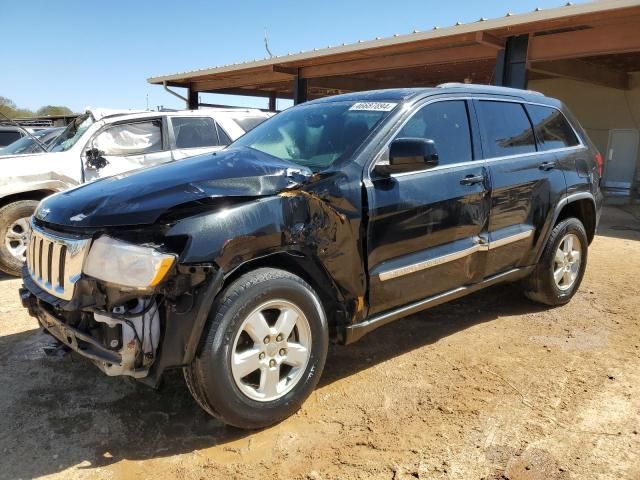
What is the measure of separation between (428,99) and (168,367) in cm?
248

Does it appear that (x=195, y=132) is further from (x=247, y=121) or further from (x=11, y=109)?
(x=11, y=109)

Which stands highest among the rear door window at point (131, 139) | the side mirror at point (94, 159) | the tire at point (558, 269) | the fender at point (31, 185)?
the rear door window at point (131, 139)

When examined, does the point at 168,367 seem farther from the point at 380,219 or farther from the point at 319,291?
the point at 380,219

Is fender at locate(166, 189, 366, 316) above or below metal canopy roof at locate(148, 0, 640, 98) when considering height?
below

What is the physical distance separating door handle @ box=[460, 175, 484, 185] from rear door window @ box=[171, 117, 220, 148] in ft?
14.0

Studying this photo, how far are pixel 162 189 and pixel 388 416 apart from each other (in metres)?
1.80

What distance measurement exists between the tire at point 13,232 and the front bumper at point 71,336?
3.23 meters

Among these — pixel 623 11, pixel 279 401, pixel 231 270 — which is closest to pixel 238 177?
pixel 231 270

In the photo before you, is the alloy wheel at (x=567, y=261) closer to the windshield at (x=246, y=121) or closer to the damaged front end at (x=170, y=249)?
the damaged front end at (x=170, y=249)

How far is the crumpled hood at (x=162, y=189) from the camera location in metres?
2.63

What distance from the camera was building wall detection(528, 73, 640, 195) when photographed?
48.3 feet

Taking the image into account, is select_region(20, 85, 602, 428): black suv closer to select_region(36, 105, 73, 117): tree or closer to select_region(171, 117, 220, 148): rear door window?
select_region(171, 117, 220, 148): rear door window

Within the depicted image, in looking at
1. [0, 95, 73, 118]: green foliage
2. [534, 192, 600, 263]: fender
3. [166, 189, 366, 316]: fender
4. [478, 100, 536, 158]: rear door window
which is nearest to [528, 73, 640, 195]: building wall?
[534, 192, 600, 263]: fender

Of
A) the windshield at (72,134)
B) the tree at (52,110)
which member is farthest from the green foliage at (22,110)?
the windshield at (72,134)
